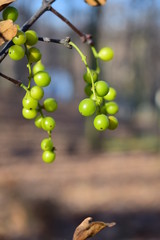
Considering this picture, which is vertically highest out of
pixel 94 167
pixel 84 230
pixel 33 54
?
pixel 94 167

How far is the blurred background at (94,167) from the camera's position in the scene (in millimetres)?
4199

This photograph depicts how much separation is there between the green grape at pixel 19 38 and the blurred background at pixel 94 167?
223 cm

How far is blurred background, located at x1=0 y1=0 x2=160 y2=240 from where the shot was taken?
420 cm

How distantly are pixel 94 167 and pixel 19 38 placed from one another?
241 inches

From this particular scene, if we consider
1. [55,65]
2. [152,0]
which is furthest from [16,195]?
[55,65]

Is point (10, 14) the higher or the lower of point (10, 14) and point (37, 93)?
the higher

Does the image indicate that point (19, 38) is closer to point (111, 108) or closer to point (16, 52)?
point (16, 52)

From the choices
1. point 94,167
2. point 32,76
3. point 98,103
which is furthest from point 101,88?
point 94,167

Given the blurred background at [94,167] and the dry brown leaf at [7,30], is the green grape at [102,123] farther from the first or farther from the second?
the blurred background at [94,167]

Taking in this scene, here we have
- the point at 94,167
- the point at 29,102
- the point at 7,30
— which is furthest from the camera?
the point at 94,167

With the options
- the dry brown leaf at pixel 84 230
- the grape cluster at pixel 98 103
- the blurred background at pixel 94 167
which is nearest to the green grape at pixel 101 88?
the grape cluster at pixel 98 103

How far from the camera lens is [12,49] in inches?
28.7

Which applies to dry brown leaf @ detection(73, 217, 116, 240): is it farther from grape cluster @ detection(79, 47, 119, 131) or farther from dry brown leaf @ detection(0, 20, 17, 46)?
dry brown leaf @ detection(0, 20, 17, 46)

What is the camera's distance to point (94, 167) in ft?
22.1
